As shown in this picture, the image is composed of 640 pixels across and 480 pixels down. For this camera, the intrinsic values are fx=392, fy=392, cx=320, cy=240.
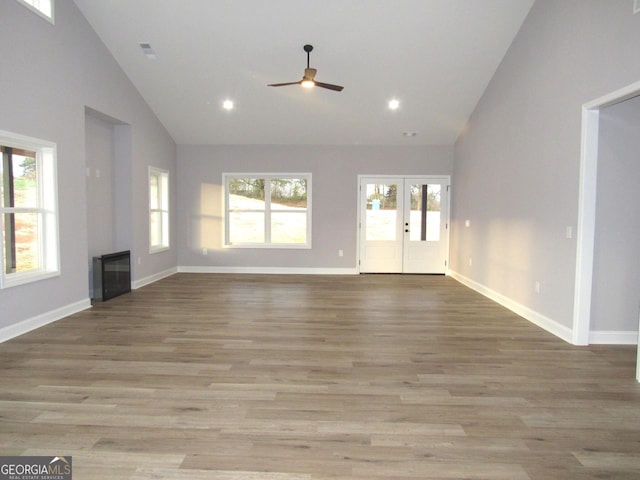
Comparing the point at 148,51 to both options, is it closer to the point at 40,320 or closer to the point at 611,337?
the point at 40,320

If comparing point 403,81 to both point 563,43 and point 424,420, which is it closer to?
point 563,43

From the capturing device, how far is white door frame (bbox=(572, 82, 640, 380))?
3721mm

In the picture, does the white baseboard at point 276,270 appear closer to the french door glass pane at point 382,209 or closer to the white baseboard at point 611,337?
the french door glass pane at point 382,209

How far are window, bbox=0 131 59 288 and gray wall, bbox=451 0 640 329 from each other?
561 cm

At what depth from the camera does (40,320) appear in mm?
4301

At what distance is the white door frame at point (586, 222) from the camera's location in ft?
12.2

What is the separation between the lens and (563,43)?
411 cm

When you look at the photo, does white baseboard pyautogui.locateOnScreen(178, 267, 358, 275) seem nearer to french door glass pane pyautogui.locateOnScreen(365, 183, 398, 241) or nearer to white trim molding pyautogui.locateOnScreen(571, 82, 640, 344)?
french door glass pane pyautogui.locateOnScreen(365, 183, 398, 241)

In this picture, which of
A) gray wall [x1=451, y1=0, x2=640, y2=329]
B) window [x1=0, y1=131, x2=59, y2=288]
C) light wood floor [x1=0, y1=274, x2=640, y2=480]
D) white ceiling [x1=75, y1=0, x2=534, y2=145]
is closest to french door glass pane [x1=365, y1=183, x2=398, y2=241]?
white ceiling [x1=75, y1=0, x2=534, y2=145]

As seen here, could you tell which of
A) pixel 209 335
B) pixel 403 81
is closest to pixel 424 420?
pixel 209 335

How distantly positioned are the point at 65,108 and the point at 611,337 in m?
6.49

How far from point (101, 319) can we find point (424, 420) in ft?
12.9

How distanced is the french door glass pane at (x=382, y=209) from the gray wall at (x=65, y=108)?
4.47 meters

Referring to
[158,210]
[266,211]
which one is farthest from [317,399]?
[266,211]
